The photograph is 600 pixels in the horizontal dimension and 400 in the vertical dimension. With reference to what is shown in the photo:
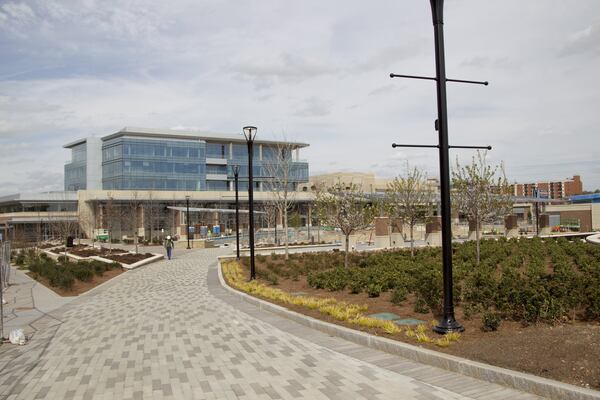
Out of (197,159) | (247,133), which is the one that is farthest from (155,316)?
(197,159)

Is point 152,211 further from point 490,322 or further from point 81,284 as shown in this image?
point 490,322

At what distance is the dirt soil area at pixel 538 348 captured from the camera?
5.87 metres

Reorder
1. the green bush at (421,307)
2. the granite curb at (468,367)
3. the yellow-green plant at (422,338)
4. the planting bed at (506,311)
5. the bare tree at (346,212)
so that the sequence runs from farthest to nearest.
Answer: the bare tree at (346,212), the green bush at (421,307), the yellow-green plant at (422,338), the planting bed at (506,311), the granite curb at (468,367)

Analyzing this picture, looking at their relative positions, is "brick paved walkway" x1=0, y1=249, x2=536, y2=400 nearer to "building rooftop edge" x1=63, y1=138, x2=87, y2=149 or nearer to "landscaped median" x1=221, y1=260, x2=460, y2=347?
"landscaped median" x1=221, y1=260, x2=460, y2=347

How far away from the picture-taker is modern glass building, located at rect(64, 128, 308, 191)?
264 feet

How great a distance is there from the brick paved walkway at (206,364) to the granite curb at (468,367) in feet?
0.41

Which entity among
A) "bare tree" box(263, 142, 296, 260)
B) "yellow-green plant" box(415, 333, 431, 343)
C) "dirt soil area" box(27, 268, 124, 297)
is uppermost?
"bare tree" box(263, 142, 296, 260)

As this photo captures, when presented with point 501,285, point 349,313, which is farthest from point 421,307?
point 501,285

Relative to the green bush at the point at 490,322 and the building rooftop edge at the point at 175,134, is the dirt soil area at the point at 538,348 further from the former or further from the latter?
the building rooftop edge at the point at 175,134

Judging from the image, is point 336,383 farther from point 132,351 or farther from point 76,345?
point 76,345

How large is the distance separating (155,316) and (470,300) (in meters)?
7.14

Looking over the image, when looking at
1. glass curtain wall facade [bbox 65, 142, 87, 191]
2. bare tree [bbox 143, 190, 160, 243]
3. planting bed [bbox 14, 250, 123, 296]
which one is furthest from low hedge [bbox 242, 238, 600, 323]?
glass curtain wall facade [bbox 65, 142, 87, 191]

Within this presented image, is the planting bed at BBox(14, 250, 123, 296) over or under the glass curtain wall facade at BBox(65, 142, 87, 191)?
under

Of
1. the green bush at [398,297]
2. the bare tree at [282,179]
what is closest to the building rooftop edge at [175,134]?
the bare tree at [282,179]
